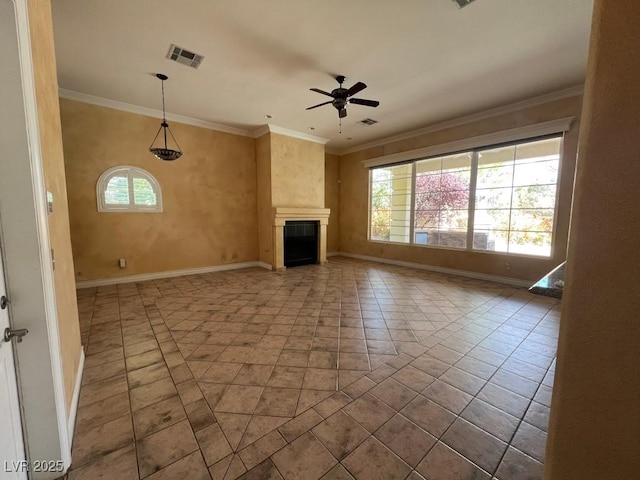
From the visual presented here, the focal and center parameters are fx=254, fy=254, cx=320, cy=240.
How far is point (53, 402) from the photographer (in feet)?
3.95

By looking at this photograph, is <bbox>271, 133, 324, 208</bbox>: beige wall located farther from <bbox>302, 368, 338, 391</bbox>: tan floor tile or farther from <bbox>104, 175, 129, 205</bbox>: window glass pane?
<bbox>302, 368, 338, 391</bbox>: tan floor tile

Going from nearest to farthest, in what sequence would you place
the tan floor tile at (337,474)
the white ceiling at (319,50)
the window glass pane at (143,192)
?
the tan floor tile at (337,474), the white ceiling at (319,50), the window glass pane at (143,192)

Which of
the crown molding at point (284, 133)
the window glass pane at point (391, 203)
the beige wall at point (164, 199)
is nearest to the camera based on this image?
the beige wall at point (164, 199)

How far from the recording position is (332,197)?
7777 millimetres

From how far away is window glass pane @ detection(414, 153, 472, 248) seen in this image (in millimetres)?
5227

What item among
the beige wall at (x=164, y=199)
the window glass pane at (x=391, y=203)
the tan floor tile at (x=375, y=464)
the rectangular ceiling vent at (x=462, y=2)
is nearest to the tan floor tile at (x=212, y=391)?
the tan floor tile at (x=375, y=464)

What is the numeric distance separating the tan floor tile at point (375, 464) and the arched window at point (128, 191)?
204 inches

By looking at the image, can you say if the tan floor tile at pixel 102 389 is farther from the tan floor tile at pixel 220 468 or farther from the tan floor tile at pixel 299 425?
the tan floor tile at pixel 299 425

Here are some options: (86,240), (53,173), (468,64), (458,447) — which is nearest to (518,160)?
(468,64)

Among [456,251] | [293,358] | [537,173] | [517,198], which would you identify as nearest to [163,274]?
[293,358]

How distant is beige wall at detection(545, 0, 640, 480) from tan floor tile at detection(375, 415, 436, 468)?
2.88ft

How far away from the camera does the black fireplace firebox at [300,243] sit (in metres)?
6.02

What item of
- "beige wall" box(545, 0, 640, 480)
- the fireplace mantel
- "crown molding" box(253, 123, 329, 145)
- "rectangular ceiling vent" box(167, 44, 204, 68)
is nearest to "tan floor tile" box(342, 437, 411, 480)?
"beige wall" box(545, 0, 640, 480)

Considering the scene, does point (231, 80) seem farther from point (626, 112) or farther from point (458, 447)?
point (458, 447)
